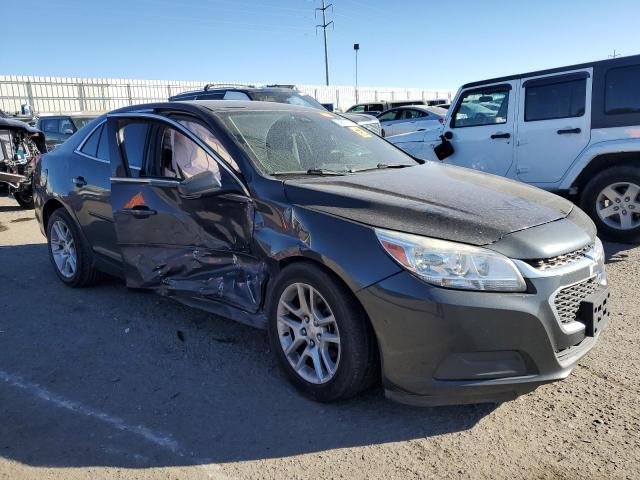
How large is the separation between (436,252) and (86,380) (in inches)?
93.0

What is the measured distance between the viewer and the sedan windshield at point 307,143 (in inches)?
144

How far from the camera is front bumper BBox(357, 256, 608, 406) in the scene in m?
2.56

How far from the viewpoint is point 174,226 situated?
3.94 m

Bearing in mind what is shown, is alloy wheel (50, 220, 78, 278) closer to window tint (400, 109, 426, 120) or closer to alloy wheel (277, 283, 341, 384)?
alloy wheel (277, 283, 341, 384)

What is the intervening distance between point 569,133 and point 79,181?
5344 mm

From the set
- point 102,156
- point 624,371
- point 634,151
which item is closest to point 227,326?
point 102,156

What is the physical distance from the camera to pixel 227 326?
14.1ft

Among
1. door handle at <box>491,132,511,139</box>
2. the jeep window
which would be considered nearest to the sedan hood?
door handle at <box>491,132,511,139</box>

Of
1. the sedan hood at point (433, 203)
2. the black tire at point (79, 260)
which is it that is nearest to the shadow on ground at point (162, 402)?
the black tire at point (79, 260)

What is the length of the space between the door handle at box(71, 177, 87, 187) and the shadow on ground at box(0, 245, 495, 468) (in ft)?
3.84

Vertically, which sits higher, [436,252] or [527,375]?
[436,252]

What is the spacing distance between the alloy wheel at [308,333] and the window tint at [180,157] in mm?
1209

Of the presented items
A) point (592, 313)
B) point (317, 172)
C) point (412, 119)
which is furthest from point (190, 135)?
point (412, 119)

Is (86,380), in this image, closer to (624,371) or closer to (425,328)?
(425,328)
